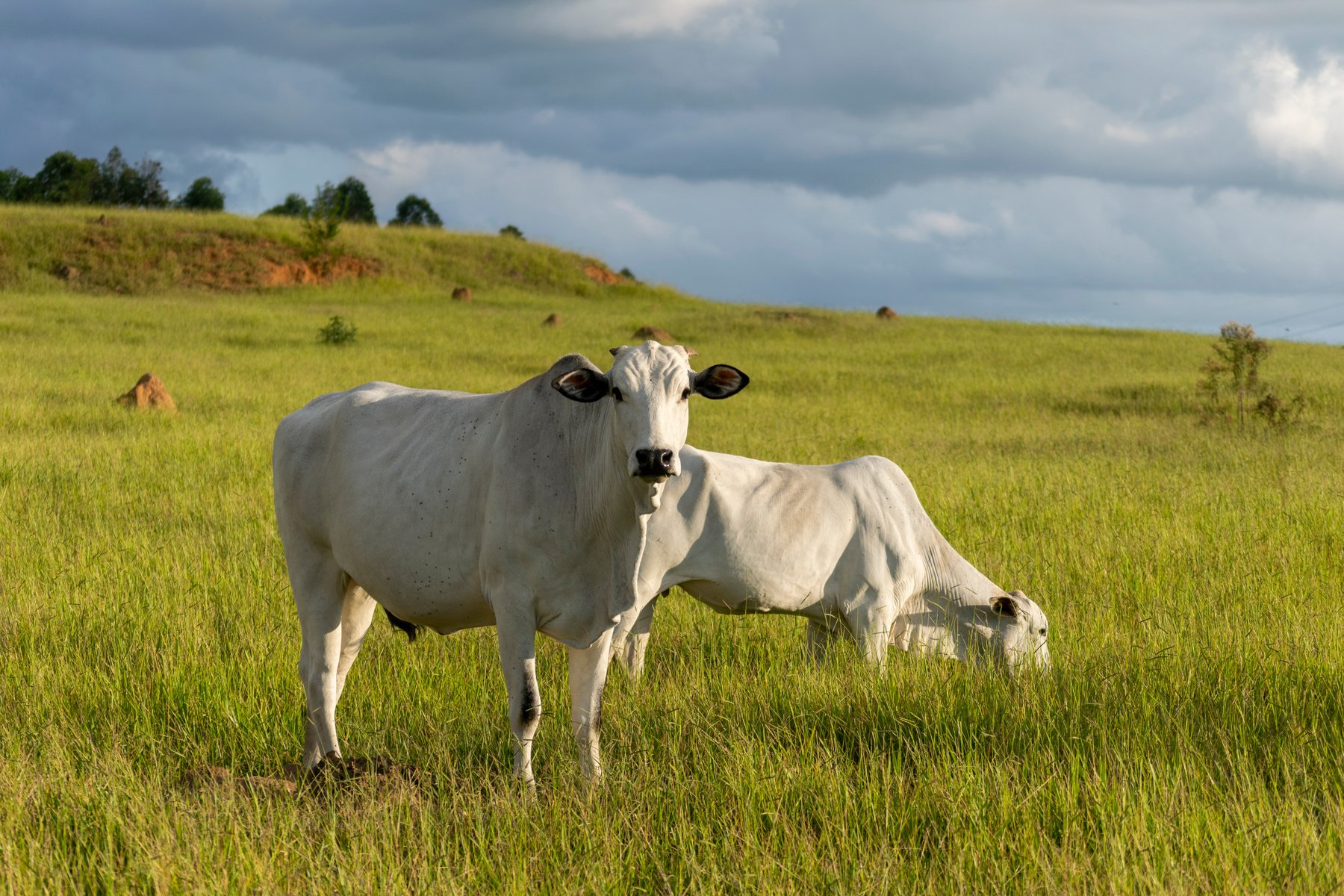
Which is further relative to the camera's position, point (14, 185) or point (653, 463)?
point (14, 185)

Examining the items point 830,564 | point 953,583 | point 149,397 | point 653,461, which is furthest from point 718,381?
point 149,397

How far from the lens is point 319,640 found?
18.6 feet

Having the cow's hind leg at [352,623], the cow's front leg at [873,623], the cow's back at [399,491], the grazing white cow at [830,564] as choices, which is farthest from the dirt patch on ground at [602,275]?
the cow's back at [399,491]

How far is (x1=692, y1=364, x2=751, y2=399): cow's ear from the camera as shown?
460 cm

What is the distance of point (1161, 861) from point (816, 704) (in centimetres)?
194

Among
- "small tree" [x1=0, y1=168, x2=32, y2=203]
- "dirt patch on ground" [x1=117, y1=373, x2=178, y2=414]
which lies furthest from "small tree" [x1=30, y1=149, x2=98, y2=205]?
"dirt patch on ground" [x1=117, y1=373, x2=178, y2=414]

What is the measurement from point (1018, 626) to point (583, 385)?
3.53 metres

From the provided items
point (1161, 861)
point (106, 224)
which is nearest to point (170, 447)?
point (1161, 861)

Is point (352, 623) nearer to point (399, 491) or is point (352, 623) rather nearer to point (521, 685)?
point (399, 491)

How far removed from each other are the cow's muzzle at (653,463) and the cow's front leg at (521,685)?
1010 mm

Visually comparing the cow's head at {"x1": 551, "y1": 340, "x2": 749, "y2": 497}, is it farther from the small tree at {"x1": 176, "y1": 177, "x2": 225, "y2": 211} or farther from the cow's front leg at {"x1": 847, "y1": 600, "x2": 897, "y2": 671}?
the small tree at {"x1": 176, "y1": 177, "x2": 225, "y2": 211}

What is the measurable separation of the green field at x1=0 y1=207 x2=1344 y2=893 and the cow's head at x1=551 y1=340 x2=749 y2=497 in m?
1.38

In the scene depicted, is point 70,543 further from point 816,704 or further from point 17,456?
point 816,704

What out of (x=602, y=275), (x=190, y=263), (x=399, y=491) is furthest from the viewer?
(x=602, y=275)
